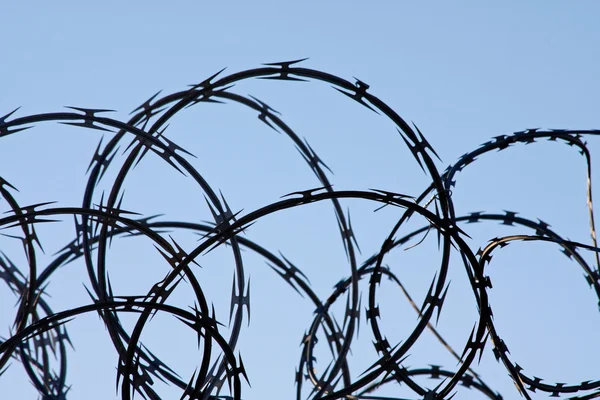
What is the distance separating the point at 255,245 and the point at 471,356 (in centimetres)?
273

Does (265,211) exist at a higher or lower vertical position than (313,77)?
lower

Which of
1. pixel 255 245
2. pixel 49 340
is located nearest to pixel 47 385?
pixel 49 340

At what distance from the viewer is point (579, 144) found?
27.1 feet

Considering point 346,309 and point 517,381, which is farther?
point 346,309

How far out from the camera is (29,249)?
7.93 meters

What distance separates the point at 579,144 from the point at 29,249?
18.0ft

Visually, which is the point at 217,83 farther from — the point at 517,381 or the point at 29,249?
the point at 517,381

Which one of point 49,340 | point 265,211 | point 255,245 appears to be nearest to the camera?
point 265,211

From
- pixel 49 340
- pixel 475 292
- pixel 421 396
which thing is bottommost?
pixel 421 396

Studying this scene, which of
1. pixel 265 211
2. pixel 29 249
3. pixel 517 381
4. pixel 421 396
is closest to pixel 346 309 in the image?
pixel 421 396

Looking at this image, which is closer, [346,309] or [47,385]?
[346,309]

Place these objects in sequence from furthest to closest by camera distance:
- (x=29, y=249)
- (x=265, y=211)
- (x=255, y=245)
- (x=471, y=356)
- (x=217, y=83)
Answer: (x=255, y=245), (x=29, y=249), (x=217, y=83), (x=471, y=356), (x=265, y=211)

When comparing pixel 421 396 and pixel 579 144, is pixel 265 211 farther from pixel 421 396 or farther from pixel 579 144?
pixel 579 144

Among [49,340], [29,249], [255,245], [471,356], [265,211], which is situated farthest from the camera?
[49,340]
